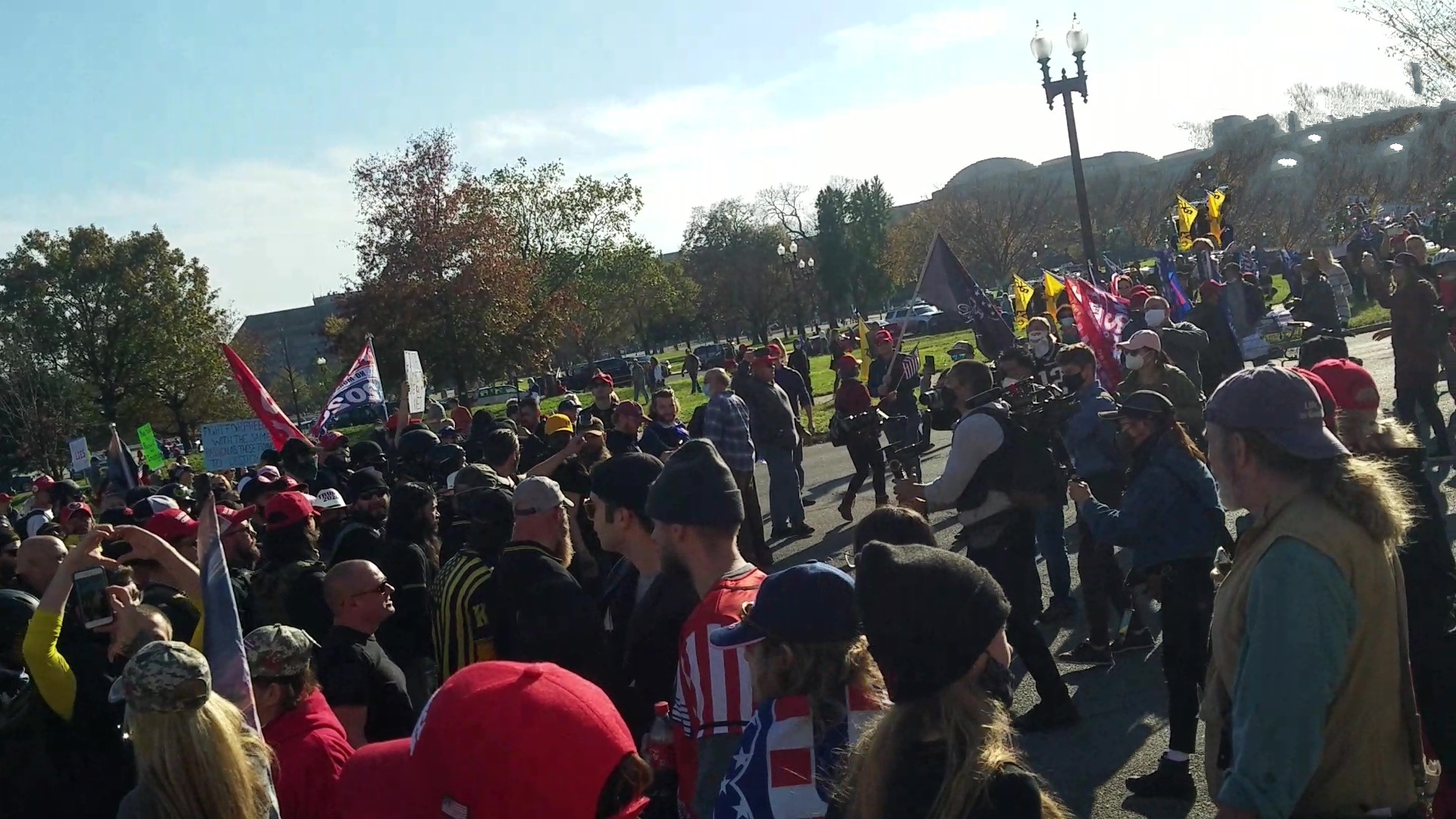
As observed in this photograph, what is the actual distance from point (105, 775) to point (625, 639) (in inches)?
72.3

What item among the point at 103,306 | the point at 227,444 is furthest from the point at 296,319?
the point at 227,444

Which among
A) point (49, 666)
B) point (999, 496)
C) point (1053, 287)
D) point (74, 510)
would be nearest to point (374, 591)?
point (49, 666)

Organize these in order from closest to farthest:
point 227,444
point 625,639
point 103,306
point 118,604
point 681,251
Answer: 1. point 625,639
2. point 118,604
3. point 227,444
4. point 103,306
5. point 681,251

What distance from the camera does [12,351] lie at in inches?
1796

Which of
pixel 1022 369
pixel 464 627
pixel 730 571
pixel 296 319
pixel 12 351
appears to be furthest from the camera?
pixel 296 319

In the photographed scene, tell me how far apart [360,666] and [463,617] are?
0.56 m

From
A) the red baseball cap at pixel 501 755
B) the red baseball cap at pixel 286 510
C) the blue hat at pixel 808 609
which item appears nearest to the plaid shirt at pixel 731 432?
the red baseball cap at pixel 286 510

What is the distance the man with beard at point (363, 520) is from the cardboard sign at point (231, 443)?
8330 millimetres

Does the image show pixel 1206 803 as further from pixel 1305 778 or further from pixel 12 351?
pixel 12 351

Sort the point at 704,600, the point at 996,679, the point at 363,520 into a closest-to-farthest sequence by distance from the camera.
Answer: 1. the point at 996,679
2. the point at 704,600
3. the point at 363,520

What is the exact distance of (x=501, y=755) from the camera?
6.95 feet

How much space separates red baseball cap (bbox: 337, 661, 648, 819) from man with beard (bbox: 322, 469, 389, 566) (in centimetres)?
383

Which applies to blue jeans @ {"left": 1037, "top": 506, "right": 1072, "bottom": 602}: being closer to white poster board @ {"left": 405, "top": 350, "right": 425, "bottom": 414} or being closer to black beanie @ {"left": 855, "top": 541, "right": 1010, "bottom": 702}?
black beanie @ {"left": 855, "top": 541, "right": 1010, "bottom": 702}

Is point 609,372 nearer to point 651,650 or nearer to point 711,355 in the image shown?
point 711,355
